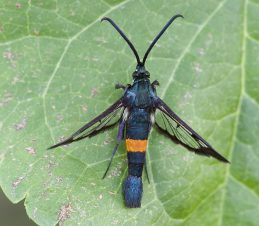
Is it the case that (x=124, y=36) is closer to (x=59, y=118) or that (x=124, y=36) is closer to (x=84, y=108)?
(x=84, y=108)

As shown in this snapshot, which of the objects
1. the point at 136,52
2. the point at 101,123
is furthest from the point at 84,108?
the point at 136,52

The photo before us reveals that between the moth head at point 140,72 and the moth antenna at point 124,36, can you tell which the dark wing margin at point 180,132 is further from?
the moth antenna at point 124,36

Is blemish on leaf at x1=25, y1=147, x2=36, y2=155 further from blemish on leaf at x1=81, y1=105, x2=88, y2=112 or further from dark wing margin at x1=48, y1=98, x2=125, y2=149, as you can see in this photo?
blemish on leaf at x1=81, y1=105, x2=88, y2=112

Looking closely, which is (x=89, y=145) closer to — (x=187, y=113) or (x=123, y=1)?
(x=187, y=113)

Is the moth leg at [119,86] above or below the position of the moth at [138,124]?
above

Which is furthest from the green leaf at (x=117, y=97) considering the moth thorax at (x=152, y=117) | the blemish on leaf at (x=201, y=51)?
the moth thorax at (x=152, y=117)

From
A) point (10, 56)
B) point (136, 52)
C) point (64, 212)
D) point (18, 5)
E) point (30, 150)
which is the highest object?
point (18, 5)

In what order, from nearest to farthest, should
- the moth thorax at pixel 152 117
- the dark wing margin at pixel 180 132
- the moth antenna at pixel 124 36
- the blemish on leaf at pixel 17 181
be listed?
the blemish on leaf at pixel 17 181 < the moth antenna at pixel 124 36 < the dark wing margin at pixel 180 132 < the moth thorax at pixel 152 117

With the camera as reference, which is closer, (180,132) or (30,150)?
(30,150)
